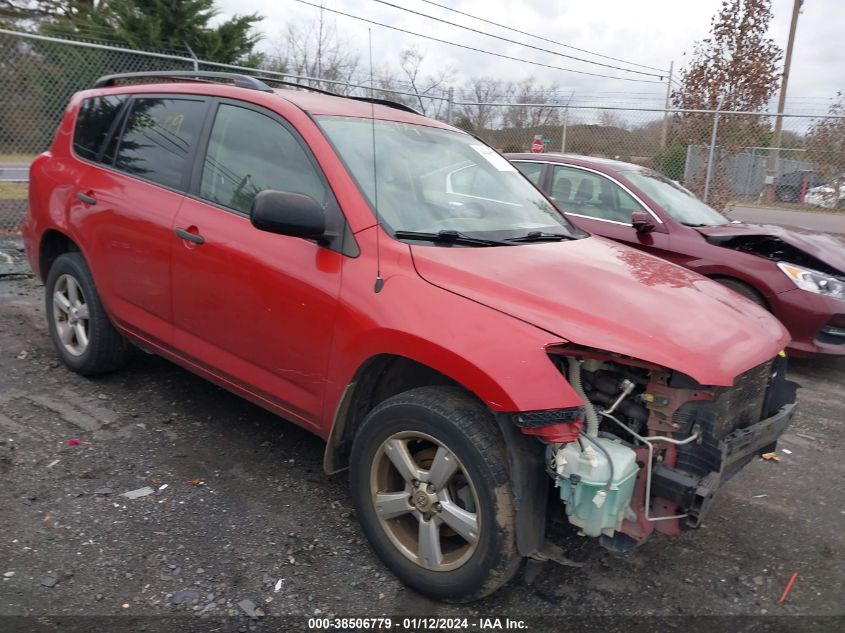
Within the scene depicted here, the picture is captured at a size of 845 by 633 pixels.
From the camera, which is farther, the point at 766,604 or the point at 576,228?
the point at 576,228

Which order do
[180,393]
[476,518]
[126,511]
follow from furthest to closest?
[180,393], [126,511], [476,518]

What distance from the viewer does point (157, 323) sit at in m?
3.75

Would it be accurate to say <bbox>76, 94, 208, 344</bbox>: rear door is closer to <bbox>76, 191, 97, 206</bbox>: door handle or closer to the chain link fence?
<bbox>76, 191, 97, 206</bbox>: door handle

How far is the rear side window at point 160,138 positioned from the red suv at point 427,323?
16mm

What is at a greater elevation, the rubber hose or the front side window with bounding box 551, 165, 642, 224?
the front side window with bounding box 551, 165, 642, 224

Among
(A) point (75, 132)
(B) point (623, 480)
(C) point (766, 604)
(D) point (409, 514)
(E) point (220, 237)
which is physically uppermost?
(A) point (75, 132)

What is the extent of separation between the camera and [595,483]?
2.27 m

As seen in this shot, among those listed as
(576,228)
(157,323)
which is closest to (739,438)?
(576,228)

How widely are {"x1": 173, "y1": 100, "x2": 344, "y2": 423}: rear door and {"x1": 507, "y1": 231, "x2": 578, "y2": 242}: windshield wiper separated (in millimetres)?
881

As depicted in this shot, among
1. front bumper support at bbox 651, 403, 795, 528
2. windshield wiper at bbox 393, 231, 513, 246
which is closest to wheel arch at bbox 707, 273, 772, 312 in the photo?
front bumper support at bbox 651, 403, 795, 528

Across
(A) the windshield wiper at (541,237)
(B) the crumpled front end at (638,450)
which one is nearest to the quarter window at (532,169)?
(A) the windshield wiper at (541,237)

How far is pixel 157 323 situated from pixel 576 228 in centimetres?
240

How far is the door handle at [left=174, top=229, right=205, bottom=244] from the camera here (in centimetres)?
333

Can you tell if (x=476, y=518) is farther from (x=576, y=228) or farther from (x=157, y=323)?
(x=157, y=323)
